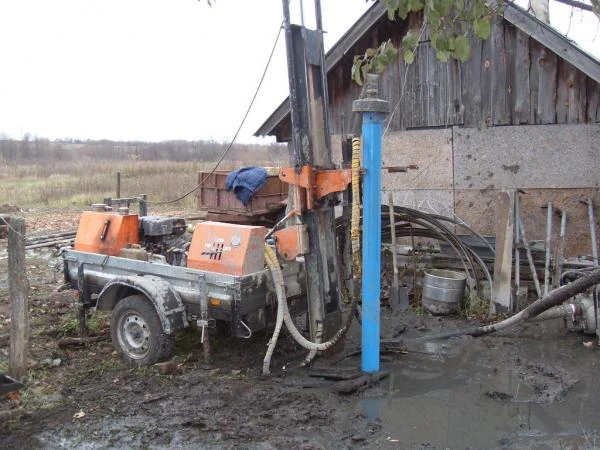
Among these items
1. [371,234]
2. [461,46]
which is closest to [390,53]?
[461,46]

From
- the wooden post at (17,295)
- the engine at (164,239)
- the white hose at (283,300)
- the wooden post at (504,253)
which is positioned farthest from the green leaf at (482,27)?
the wooden post at (504,253)

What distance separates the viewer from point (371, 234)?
5777 millimetres

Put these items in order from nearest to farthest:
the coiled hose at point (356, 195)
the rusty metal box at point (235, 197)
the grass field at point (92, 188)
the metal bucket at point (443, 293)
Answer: the coiled hose at point (356, 195) < the metal bucket at point (443, 293) < the rusty metal box at point (235, 197) < the grass field at point (92, 188)

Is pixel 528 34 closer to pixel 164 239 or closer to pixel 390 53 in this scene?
pixel 164 239

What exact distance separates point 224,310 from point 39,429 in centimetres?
190

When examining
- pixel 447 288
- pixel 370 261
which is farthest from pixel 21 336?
pixel 447 288

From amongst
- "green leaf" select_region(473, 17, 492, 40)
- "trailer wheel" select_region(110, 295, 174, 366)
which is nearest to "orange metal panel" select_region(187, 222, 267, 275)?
"trailer wheel" select_region(110, 295, 174, 366)

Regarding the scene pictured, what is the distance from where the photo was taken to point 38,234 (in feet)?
54.8

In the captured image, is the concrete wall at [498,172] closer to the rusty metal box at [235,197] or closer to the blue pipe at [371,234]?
the rusty metal box at [235,197]

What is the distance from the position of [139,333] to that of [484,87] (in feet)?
20.3

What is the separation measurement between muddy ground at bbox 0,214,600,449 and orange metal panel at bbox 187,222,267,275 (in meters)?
1.10

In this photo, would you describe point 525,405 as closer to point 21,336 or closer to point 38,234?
point 21,336

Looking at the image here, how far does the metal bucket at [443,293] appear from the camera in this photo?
8.18m

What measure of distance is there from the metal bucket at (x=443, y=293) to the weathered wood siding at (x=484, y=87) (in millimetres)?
2545
